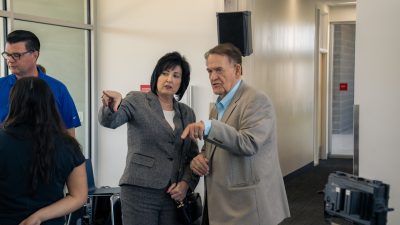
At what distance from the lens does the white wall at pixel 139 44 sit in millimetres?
5656

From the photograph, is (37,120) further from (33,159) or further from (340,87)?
(340,87)

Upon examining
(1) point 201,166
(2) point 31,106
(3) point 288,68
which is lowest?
(1) point 201,166

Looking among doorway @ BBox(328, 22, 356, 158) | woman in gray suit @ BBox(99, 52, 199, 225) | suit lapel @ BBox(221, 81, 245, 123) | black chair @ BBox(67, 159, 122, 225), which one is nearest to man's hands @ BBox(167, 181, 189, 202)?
woman in gray suit @ BBox(99, 52, 199, 225)

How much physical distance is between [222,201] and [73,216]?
2092 millimetres

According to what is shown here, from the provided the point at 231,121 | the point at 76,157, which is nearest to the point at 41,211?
the point at 76,157

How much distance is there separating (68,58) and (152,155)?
3.62 meters

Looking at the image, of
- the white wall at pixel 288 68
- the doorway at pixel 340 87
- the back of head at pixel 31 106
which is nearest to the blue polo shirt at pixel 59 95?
the back of head at pixel 31 106

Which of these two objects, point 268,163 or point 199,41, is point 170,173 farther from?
point 199,41

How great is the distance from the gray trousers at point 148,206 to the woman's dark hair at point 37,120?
69 centimetres

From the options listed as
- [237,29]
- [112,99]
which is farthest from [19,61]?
[237,29]

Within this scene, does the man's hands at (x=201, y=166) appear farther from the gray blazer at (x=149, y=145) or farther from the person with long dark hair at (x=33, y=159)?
the person with long dark hair at (x=33, y=159)

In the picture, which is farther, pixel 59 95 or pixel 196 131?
pixel 59 95

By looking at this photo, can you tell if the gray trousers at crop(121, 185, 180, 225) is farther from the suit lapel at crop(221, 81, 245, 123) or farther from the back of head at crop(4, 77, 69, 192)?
the back of head at crop(4, 77, 69, 192)

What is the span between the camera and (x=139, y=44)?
6000mm
